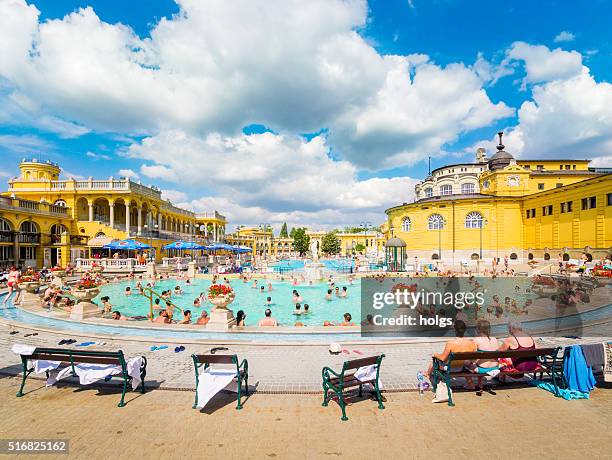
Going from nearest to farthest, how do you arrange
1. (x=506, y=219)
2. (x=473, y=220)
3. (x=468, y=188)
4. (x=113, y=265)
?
1. (x=113, y=265)
2. (x=506, y=219)
3. (x=473, y=220)
4. (x=468, y=188)

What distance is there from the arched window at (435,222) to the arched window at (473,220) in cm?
357

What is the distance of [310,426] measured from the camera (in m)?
4.74

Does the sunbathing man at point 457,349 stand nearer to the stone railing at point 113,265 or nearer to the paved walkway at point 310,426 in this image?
the paved walkway at point 310,426

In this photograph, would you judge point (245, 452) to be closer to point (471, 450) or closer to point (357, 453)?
point (357, 453)

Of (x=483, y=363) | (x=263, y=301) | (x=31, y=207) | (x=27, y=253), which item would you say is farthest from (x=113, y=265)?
(x=483, y=363)

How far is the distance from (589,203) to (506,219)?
1131 centimetres

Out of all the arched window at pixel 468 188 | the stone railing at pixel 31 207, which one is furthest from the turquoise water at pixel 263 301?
the arched window at pixel 468 188

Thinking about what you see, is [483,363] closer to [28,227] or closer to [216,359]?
[216,359]

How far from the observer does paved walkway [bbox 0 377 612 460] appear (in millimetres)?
4148

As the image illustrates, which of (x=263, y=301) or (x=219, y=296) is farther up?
Answer: (x=219, y=296)

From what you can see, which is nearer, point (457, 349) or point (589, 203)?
point (457, 349)

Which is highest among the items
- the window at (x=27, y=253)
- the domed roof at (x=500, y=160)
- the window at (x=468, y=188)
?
the domed roof at (x=500, y=160)

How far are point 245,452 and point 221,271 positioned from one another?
1268 inches

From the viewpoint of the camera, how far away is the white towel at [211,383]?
16.6 ft
